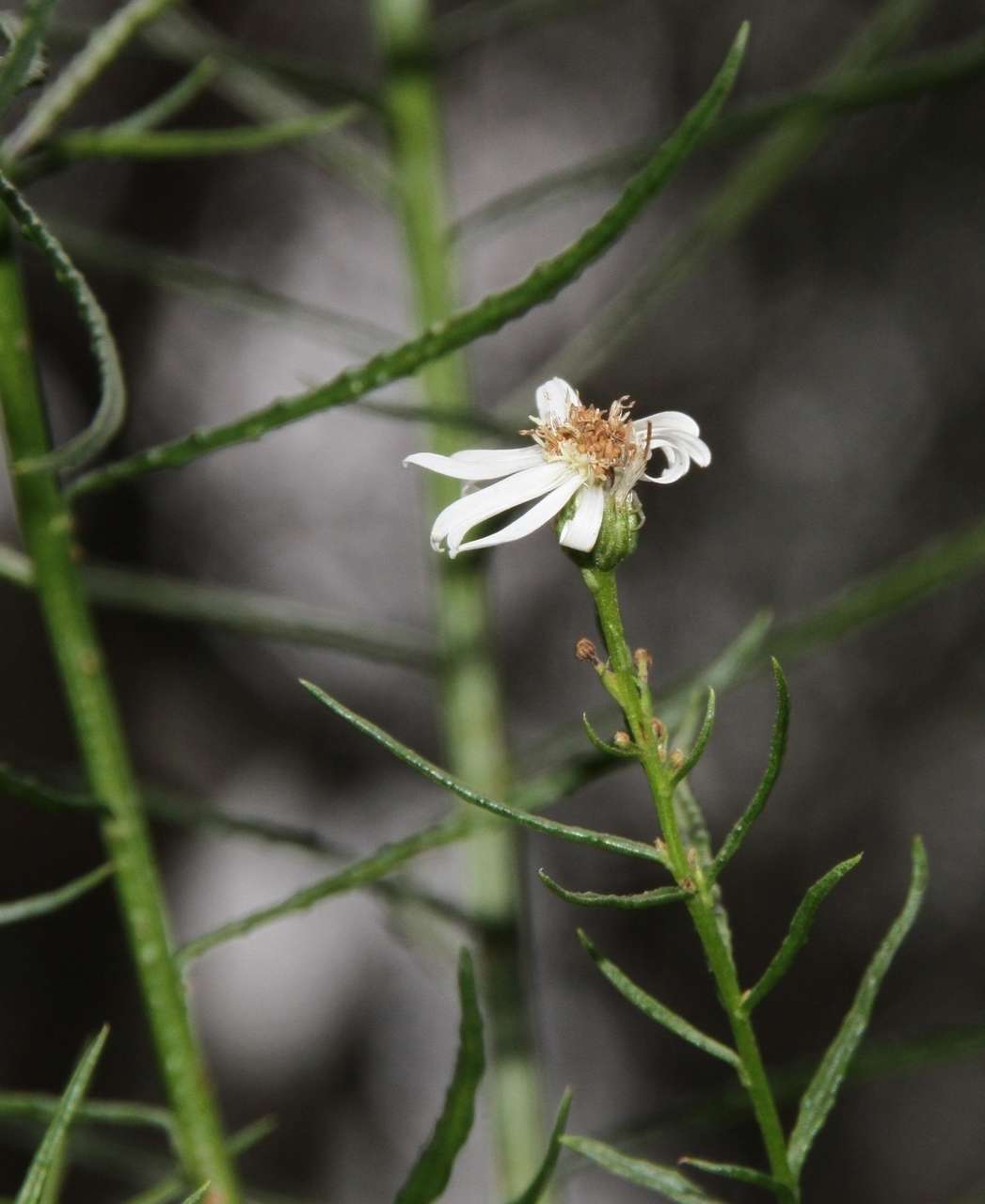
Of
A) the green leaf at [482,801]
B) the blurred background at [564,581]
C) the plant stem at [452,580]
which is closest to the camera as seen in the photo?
the green leaf at [482,801]

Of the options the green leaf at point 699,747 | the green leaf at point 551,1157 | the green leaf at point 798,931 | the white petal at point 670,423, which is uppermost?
the white petal at point 670,423

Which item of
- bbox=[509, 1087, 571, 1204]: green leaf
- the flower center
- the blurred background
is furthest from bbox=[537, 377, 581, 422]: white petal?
the blurred background

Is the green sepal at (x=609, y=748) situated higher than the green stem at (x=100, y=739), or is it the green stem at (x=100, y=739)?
the green stem at (x=100, y=739)

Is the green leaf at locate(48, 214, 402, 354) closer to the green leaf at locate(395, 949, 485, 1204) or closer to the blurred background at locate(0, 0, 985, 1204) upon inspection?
the green leaf at locate(395, 949, 485, 1204)

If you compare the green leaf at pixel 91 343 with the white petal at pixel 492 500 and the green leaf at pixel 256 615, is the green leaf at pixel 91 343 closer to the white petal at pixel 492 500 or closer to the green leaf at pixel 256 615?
the white petal at pixel 492 500

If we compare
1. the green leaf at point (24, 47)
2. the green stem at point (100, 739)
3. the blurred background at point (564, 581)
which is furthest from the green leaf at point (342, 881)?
the blurred background at point (564, 581)

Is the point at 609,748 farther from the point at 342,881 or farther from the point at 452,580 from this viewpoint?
the point at 452,580

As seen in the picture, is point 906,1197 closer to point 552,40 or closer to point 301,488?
point 301,488

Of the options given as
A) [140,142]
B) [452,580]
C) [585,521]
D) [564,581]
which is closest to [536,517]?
[585,521]
